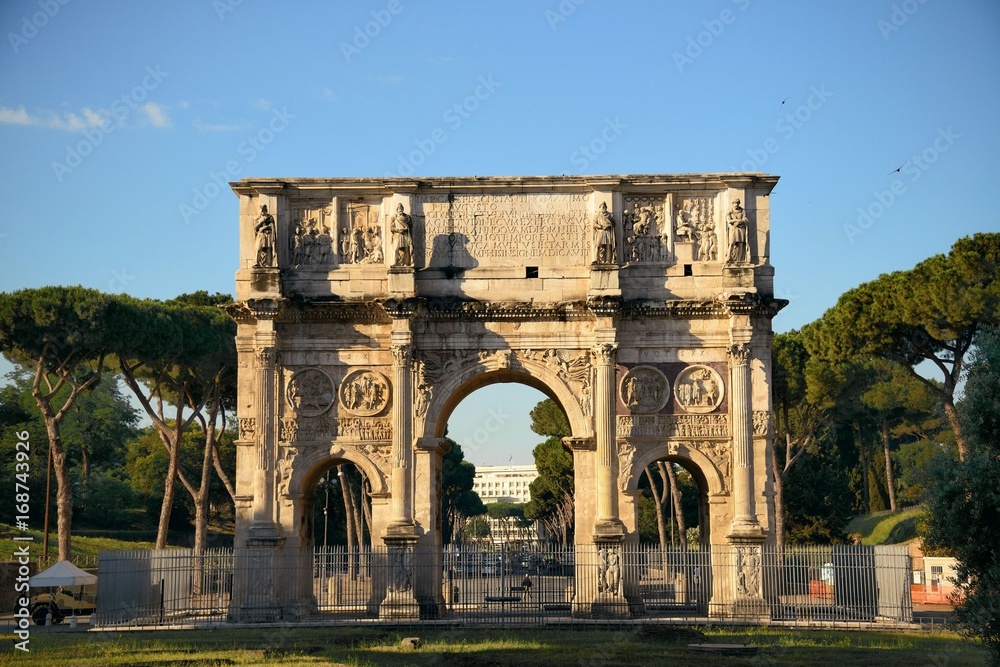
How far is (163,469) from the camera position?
2479 inches

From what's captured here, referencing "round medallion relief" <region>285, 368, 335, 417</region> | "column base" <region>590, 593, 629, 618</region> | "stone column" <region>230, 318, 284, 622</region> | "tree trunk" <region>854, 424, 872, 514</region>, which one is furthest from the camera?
"tree trunk" <region>854, 424, 872, 514</region>

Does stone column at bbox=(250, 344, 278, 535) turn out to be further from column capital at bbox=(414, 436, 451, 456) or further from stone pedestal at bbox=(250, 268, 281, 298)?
column capital at bbox=(414, 436, 451, 456)

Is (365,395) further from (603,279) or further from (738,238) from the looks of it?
(738,238)

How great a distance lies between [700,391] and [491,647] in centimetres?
912

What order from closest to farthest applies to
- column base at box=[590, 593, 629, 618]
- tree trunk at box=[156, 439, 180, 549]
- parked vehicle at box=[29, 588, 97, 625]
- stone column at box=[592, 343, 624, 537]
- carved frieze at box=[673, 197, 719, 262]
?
column base at box=[590, 593, 629, 618] < stone column at box=[592, 343, 624, 537] < carved frieze at box=[673, 197, 719, 262] < parked vehicle at box=[29, 588, 97, 625] < tree trunk at box=[156, 439, 180, 549]

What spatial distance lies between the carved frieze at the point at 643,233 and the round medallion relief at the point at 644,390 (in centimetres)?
260

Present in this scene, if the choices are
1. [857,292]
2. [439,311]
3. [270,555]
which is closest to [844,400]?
[857,292]

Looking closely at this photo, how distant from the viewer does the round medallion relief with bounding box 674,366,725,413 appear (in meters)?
27.9

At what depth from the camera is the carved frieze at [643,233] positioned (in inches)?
1119

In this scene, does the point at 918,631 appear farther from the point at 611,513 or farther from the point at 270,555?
the point at 270,555

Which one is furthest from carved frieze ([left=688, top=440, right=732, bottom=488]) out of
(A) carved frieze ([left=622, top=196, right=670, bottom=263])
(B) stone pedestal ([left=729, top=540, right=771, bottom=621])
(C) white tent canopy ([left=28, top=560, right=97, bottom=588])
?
(C) white tent canopy ([left=28, top=560, right=97, bottom=588])

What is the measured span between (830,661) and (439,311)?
477 inches

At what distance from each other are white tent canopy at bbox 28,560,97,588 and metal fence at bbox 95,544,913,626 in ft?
5.99

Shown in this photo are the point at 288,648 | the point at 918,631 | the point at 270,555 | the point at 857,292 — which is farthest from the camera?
the point at 857,292
